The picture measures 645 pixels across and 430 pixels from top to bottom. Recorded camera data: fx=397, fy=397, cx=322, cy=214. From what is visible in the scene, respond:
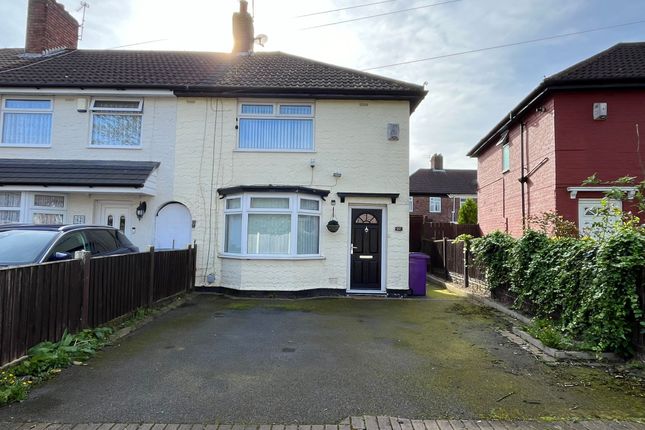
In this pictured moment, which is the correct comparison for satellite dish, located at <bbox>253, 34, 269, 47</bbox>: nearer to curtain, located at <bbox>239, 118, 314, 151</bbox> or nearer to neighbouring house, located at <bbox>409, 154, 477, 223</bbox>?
curtain, located at <bbox>239, 118, 314, 151</bbox>

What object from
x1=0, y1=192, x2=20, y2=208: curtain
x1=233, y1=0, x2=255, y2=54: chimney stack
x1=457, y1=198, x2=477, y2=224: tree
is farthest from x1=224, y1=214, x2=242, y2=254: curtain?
x1=457, y1=198, x2=477, y2=224: tree

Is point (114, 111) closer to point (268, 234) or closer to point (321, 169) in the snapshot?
point (268, 234)

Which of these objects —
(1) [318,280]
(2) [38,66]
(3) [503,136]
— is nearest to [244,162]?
(1) [318,280]

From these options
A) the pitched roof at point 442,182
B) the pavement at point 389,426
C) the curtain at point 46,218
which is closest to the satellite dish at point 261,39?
the curtain at point 46,218

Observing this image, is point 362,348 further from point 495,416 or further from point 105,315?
point 105,315

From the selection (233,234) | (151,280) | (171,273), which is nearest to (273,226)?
(233,234)

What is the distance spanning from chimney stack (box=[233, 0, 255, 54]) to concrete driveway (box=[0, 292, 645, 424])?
1058cm

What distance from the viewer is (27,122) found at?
1123cm

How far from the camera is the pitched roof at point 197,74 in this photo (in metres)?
10.8

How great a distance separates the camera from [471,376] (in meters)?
4.66

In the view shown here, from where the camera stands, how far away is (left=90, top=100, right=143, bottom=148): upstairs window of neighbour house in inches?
440

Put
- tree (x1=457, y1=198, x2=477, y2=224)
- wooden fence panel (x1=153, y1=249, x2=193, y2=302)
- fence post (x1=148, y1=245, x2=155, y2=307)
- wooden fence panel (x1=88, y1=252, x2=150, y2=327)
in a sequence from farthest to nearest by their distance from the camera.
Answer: tree (x1=457, y1=198, x2=477, y2=224)
wooden fence panel (x1=153, y1=249, x2=193, y2=302)
fence post (x1=148, y1=245, x2=155, y2=307)
wooden fence panel (x1=88, y1=252, x2=150, y2=327)

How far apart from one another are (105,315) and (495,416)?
5718 millimetres

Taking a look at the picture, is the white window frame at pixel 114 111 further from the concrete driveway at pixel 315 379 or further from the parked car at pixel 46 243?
the concrete driveway at pixel 315 379
